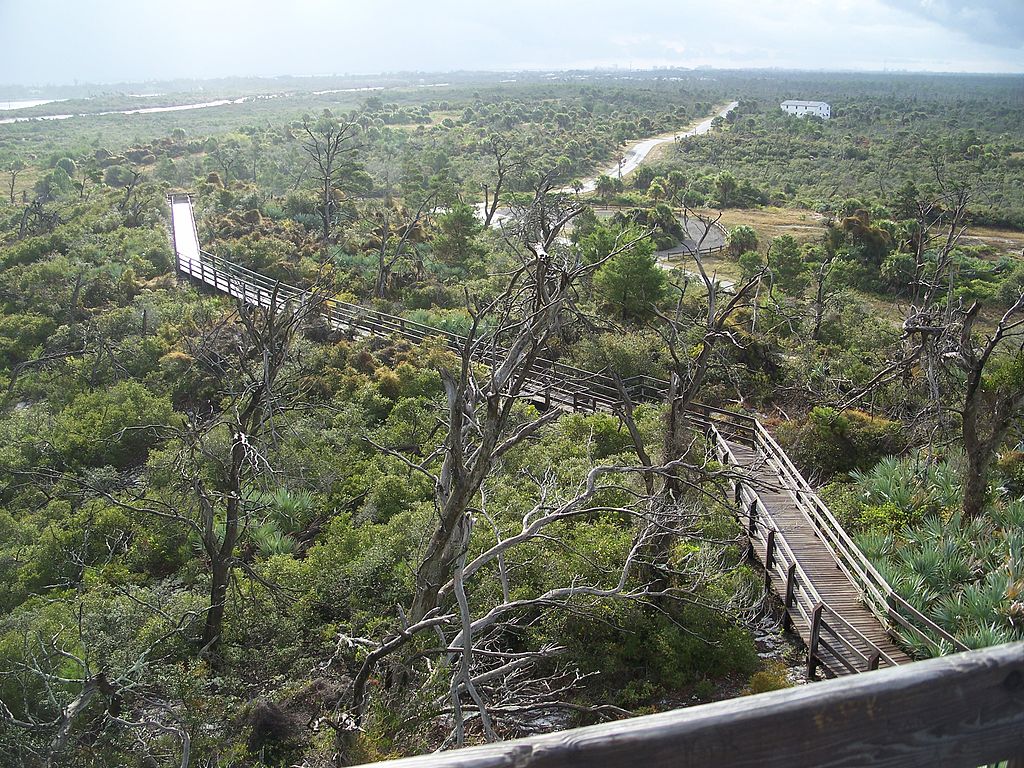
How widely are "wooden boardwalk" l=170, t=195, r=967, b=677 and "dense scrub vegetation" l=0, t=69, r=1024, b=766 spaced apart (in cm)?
50

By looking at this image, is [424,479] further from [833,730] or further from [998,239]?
[998,239]

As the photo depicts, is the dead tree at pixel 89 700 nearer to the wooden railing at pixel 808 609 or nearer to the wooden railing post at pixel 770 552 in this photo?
the wooden railing at pixel 808 609

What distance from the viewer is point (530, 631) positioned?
10.8m

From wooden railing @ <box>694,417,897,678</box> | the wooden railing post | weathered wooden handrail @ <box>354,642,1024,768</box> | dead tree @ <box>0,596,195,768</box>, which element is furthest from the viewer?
the wooden railing post

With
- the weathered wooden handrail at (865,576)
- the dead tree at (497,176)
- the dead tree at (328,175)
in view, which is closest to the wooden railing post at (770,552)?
the weathered wooden handrail at (865,576)

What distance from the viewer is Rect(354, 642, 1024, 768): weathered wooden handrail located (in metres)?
1.58

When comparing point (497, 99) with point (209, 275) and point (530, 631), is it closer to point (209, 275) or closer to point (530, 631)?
point (209, 275)

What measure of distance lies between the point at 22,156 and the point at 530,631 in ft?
291

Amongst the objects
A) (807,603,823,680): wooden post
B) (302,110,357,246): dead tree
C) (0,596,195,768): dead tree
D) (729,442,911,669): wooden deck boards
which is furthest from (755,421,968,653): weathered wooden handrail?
(302,110,357,246): dead tree

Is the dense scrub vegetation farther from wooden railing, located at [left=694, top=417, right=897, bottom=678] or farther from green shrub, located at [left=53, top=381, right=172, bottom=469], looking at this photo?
wooden railing, located at [left=694, top=417, right=897, bottom=678]

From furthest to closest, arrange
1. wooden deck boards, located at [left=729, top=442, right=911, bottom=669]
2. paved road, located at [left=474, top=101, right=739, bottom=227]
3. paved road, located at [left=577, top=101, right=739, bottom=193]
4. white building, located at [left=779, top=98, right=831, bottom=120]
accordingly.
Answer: white building, located at [left=779, top=98, right=831, bottom=120], paved road, located at [left=577, top=101, right=739, bottom=193], paved road, located at [left=474, top=101, right=739, bottom=227], wooden deck boards, located at [left=729, top=442, right=911, bottom=669]

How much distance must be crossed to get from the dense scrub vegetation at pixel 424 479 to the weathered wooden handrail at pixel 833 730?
473 cm

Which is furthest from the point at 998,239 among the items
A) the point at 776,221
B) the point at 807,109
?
the point at 807,109

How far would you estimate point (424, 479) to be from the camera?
16406mm
